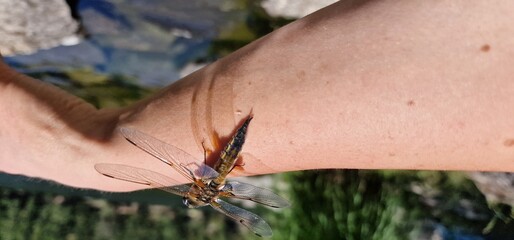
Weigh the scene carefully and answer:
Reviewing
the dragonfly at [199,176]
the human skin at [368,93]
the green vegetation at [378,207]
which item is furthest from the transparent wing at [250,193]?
the green vegetation at [378,207]

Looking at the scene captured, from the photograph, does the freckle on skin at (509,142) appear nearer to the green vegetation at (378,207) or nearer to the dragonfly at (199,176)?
the dragonfly at (199,176)

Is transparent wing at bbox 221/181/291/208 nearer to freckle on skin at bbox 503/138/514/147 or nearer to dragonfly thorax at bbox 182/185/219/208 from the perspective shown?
dragonfly thorax at bbox 182/185/219/208

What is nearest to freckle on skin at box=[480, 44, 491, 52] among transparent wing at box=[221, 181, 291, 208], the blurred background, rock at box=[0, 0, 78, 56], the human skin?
the human skin

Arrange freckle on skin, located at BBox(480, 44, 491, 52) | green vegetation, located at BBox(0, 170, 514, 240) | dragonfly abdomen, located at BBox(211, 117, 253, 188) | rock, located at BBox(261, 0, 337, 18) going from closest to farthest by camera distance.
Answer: freckle on skin, located at BBox(480, 44, 491, 52) < dragonfly abdomen, located at BBox(211, 117, 253, 188) < rock, located at BBox(261, 0, 337, 18) < green vegetation, located at BBox(0, 170, 514, 240)

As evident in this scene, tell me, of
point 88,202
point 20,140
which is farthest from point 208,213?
point 20,140

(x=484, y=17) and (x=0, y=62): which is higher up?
(x=484, y=17)

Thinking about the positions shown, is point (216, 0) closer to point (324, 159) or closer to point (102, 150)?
point (102, 150)
